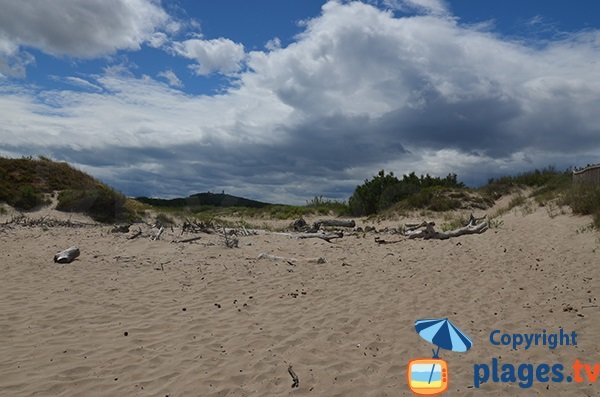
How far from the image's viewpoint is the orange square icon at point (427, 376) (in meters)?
5.23

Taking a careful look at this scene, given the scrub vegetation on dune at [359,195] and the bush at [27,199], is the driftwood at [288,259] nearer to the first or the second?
the scrub vegetation on dune at [359,195]

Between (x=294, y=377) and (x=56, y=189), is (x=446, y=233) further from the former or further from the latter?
(x=56, y=189)

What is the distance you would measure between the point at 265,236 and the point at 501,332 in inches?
425

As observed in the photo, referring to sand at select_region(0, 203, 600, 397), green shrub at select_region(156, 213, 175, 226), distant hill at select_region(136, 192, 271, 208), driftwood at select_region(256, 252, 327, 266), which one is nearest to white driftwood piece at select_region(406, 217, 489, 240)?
sand at select_region(0, 203, 600, 397)

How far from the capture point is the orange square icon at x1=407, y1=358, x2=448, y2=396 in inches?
206

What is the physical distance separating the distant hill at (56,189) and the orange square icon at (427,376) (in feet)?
63.3

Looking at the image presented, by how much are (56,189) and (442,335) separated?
23.0 m

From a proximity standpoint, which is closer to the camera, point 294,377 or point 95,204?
point 294,377

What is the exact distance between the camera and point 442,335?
692cm

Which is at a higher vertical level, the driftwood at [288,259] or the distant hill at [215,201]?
the distant hill at [215,201]

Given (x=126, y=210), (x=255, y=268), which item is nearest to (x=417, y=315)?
(x=255, y=268)

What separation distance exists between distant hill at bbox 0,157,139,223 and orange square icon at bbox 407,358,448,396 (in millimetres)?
19279

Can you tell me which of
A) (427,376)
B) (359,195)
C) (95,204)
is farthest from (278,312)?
(359,195)

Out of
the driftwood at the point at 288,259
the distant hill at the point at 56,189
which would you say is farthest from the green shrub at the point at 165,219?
the driftwood at the point at 288,259
